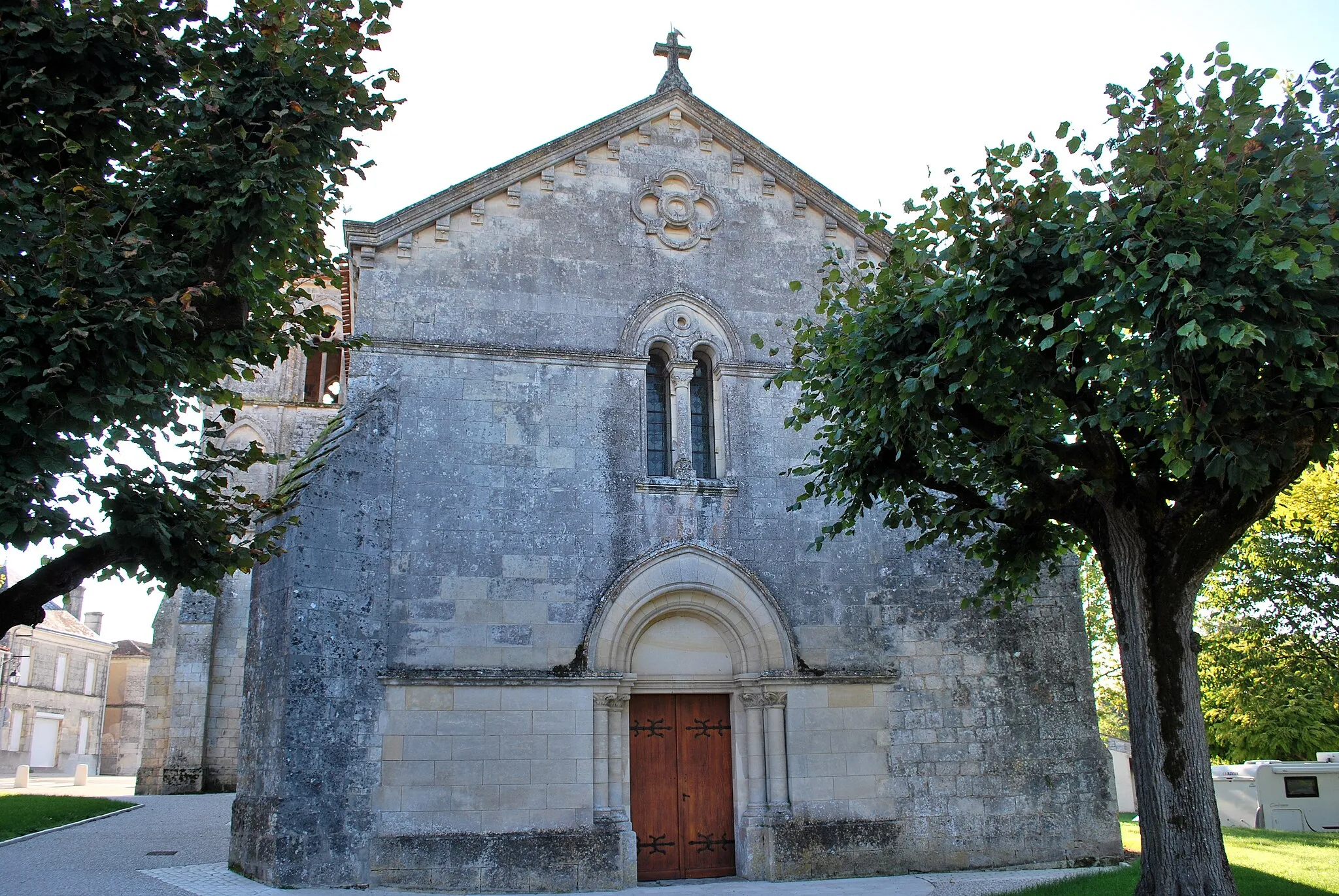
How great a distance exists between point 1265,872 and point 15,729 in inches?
2047

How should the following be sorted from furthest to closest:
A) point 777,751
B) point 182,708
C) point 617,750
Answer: point 182,708
point 777,751
point 617,750

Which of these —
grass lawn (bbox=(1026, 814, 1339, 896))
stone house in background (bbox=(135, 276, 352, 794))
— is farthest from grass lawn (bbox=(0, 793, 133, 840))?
grass lawn (bbox=(1026, 814, 1339, 896))

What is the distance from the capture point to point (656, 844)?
1251cm

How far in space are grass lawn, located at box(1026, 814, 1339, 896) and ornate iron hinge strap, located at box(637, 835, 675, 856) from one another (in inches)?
166

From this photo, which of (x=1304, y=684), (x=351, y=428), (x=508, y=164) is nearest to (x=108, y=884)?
(x=351, y=428)

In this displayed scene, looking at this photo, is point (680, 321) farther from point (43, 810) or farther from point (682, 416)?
point (43, 810)

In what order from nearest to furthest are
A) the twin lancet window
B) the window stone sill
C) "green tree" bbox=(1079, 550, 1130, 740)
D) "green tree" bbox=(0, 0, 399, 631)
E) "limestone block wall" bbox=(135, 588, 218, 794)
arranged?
"green tree" bbox=(0, 0, 399, 631)
the window stone sill
the twin lancet window
"limestone block wall" bbox=(135, 588, 218, 794)
"green tree" bbox=(1079, 550, 1130, 740)

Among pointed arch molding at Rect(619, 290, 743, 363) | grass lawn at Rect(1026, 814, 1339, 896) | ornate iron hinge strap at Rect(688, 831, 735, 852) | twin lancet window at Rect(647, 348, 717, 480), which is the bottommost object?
grass lawn at Rect(1026, 814, 1339, 896)

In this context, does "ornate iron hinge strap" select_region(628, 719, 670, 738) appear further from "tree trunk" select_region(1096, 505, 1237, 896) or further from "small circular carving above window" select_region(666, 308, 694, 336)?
"tree trunk" select_region(1096, 505, 1237, 896)

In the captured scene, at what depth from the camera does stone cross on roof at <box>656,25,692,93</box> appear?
1487cm

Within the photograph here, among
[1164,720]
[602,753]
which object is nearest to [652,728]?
[602,753]

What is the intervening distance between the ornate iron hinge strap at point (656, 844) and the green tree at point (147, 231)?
20.4 ft

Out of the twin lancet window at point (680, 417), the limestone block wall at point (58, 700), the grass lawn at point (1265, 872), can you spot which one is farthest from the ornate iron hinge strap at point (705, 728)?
the limestone block wall at point (58, 700)

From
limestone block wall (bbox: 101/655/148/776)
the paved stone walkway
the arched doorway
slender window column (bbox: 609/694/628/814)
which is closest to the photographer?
the paved stone walkway
